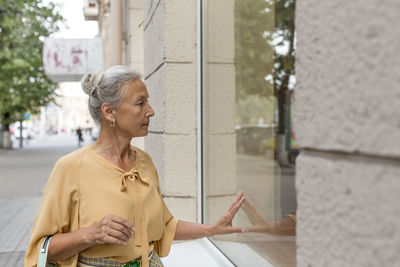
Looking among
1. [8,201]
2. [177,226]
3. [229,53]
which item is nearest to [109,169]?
[177,226]

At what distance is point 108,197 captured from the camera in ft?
7.24

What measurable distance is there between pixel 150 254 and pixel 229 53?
1936 mm

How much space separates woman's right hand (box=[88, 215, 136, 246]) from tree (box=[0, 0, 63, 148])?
2626 cm

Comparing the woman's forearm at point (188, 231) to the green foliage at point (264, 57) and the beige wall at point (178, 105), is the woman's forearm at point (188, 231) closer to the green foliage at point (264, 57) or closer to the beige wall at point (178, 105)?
the green foliage at point (264, 57)

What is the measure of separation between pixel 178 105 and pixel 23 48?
25350mm

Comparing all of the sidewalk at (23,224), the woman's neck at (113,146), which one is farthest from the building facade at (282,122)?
the woman's neck at (113,146)

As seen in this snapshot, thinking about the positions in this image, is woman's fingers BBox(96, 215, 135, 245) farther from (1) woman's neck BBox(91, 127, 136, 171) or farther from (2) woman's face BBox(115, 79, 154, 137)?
(2) woman's face BBox(115, 79, 154, 137)

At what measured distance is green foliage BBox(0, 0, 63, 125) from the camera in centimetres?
2691

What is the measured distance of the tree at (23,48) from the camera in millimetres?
26917

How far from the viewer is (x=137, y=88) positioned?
2322 millimetres

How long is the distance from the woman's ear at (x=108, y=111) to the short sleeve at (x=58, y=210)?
0.29 m

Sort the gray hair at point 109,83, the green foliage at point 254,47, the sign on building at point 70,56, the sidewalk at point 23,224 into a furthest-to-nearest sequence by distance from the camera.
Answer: the sign on building at point 70,56
the sidewalk at point 23,224
the green foliage at point 254,47
the gray hair at point 109,83

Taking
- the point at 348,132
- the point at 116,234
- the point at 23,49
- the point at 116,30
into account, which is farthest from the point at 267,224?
the point at 23,49

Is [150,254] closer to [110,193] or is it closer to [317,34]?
[110,193]
